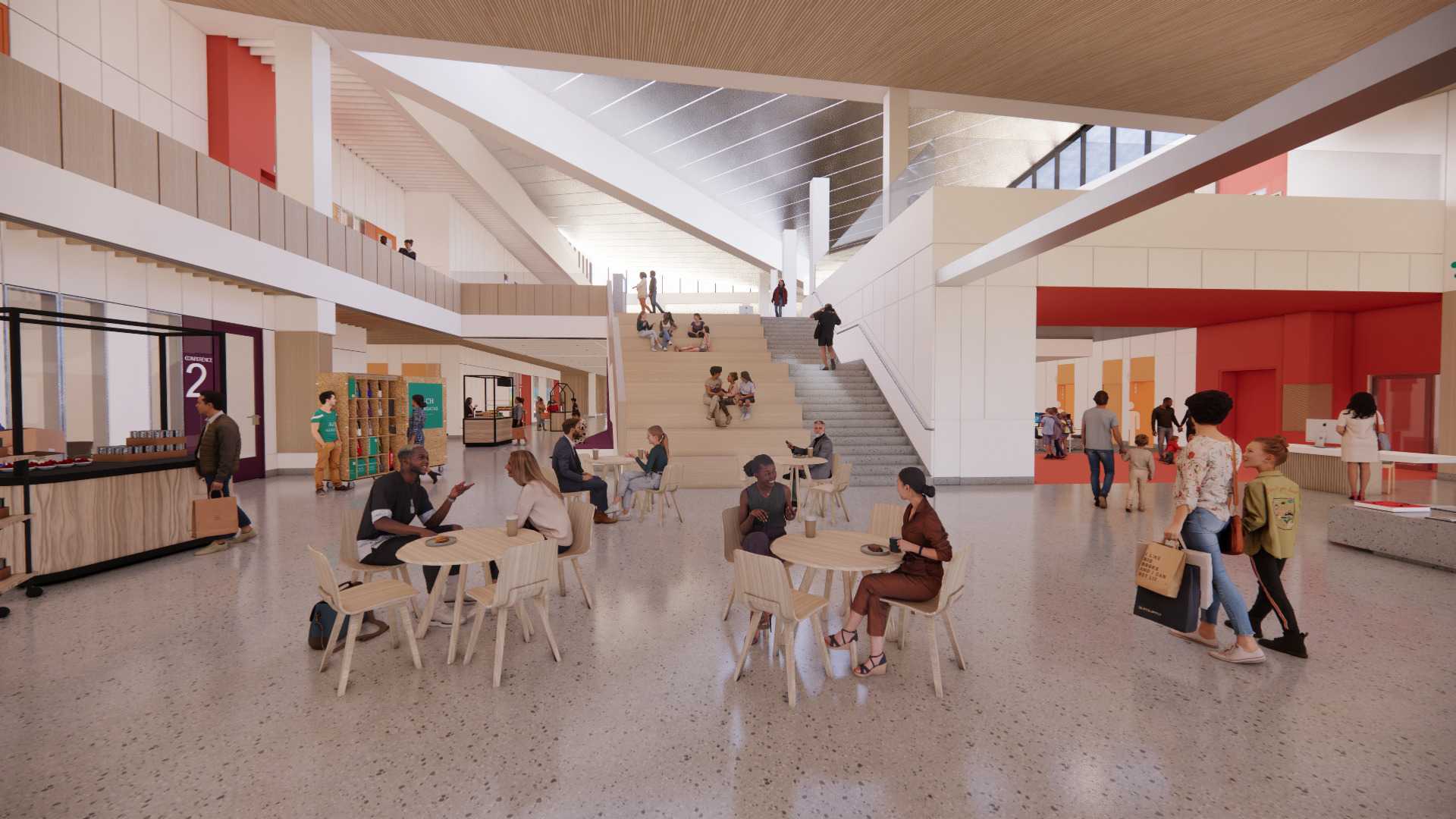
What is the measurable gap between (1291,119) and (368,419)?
12.9 metres

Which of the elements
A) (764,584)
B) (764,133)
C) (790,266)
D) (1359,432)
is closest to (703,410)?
(764,584)

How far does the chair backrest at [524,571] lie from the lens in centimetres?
336

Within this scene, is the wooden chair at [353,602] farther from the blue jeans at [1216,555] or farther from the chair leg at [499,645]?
the blue jeans at [1216,555]

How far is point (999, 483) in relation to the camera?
34.7ft

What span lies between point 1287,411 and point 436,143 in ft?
67.7

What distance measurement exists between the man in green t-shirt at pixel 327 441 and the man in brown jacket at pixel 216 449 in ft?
10.2

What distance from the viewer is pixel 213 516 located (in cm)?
625

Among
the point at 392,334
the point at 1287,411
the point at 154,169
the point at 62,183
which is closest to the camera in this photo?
the point at 62,183

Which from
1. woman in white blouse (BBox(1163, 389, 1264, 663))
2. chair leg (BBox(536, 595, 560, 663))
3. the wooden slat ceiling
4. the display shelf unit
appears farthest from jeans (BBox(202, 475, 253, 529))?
woman in white blouse (BBox(1163, 389, 1264, 663))

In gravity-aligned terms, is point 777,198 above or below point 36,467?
above

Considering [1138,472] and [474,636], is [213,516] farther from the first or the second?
[1138,472]

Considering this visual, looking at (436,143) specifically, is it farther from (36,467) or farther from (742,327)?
(36,467)

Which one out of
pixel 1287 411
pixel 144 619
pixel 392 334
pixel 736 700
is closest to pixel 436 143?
pixel 392 334

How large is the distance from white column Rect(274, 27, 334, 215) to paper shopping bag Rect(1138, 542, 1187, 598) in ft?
44.1
